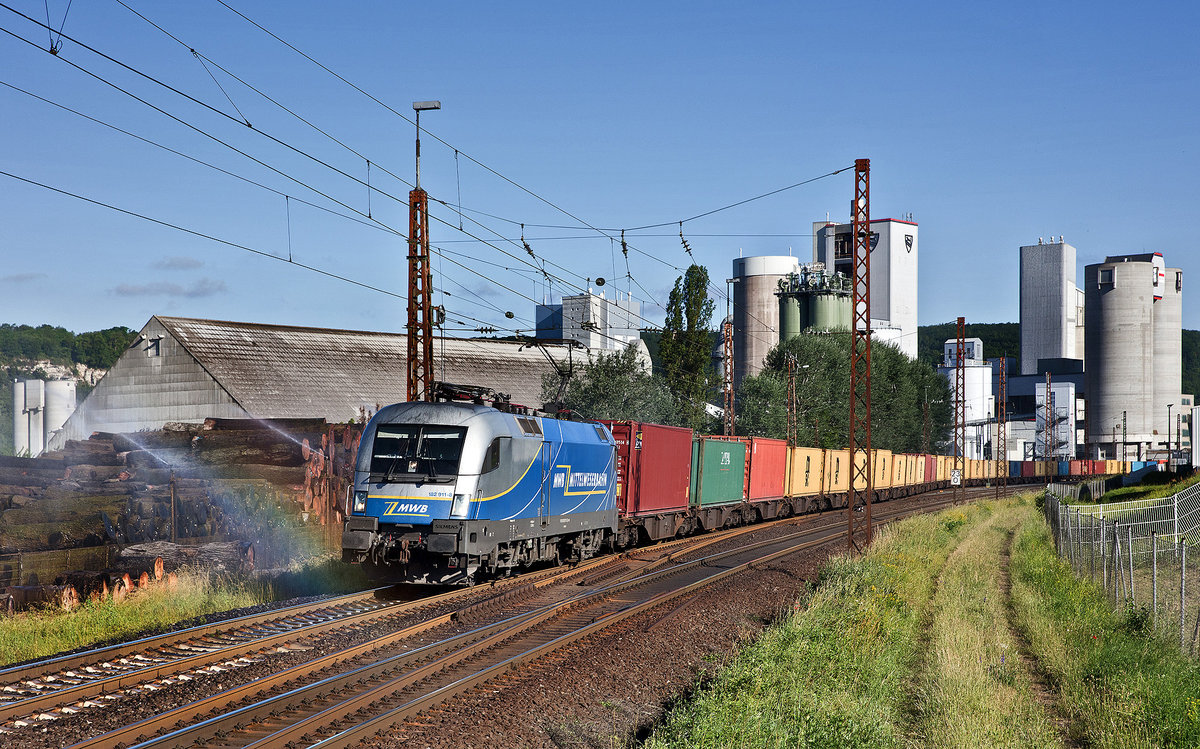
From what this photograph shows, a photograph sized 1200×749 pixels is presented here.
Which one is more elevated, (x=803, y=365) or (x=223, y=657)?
(x=803, y=365)

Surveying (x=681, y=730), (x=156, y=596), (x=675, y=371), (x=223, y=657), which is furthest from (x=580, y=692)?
(x=675, y=371)

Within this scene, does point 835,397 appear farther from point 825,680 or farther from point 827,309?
point 825,680

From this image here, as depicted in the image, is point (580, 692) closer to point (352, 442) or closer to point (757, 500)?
point (352, 442)

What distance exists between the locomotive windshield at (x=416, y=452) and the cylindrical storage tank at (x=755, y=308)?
103 m

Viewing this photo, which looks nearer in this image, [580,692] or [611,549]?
[580,692]

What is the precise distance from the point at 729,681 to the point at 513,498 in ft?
27.0

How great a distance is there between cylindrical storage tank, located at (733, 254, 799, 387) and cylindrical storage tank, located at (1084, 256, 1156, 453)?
38.7 meters

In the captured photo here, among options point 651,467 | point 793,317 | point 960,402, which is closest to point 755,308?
point 793,317

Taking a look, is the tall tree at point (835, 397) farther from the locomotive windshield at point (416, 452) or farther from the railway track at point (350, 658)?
the locomotive windshield at point (416, 452)

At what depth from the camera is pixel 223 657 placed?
39.5ft

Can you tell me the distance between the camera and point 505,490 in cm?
1812

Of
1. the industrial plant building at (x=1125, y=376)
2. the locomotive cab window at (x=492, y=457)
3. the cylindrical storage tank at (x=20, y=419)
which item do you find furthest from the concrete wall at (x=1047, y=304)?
the locomotive cab window at (x=492, y=457)

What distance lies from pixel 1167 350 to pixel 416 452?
129962 mm

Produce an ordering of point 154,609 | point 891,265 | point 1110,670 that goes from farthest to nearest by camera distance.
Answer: point 891,265 → point 154,609 → point 1110,670
